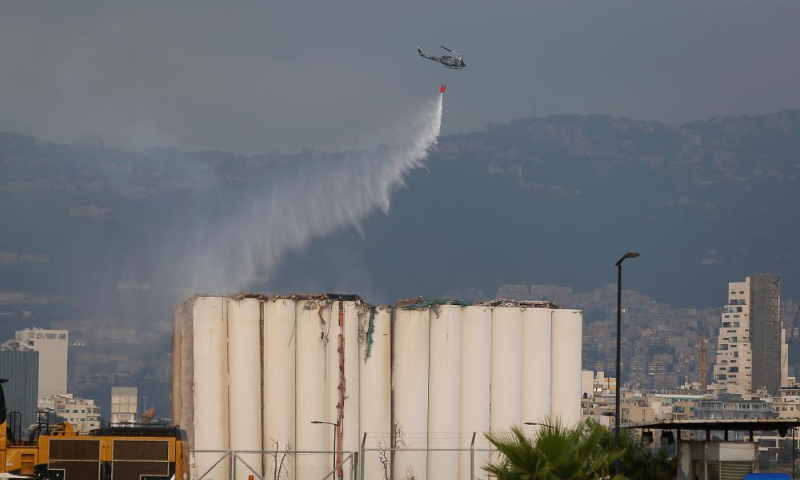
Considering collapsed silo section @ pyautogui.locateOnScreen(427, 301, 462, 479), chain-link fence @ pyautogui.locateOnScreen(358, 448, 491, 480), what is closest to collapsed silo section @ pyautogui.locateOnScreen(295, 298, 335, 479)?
chain-link fence @ pyautogui.locateOnScreen(358, 448, 491, 480)

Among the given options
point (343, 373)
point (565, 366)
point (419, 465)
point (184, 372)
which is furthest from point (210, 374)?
point (565, 366)

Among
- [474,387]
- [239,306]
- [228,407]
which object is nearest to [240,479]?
[228,407]

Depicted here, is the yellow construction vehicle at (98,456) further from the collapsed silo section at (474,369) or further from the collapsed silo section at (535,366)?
the collapsed silo section at (535,366)

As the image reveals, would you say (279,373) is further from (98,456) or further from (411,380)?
(98,456)

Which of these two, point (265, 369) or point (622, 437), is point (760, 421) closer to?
point (622, 437)

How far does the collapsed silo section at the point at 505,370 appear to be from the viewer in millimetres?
70188

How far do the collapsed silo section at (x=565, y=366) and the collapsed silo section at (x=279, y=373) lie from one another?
46.3ft

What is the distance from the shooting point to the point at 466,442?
68.2m

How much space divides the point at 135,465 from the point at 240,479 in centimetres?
2152

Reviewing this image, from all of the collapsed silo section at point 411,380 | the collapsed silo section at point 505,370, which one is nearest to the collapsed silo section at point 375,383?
the collapsed silo section at point 411,380

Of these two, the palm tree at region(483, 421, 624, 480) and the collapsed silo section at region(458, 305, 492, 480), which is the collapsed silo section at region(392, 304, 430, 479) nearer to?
the collapsed silo section at region(458, 305, 492, 480)

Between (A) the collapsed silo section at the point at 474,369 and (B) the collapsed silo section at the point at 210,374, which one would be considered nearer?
(B) the collapsed silo section at the point at 210,374

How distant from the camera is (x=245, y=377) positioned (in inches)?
2566

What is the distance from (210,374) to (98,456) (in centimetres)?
2428
